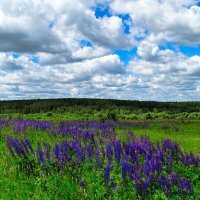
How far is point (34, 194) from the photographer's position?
7410mm

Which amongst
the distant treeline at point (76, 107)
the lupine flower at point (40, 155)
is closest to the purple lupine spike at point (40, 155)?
the lupine flower at point (40, 155)

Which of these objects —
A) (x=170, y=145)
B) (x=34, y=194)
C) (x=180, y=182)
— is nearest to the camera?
(x=180, y=182)

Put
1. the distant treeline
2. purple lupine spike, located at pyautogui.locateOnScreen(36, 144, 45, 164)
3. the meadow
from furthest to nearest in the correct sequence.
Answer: the distant treeline, purple lupine spike, located at pyautogui.locateOnScreen(36, 144, 45, 164), the meadow

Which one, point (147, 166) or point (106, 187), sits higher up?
point (147, 166)

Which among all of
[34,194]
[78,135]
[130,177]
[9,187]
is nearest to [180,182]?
[130,177]

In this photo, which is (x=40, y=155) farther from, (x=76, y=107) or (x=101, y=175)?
(x=76, y=107)

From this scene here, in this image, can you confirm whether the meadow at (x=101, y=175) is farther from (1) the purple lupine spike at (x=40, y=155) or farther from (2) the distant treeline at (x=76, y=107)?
(2) the distant treeline at (x=76, y=107)

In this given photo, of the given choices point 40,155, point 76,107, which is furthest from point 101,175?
point 76,107

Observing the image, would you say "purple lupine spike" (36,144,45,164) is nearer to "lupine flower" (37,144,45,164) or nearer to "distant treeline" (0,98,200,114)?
"lupine flower" (37,144,45,164)

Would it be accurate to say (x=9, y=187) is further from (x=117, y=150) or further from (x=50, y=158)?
(x=117, y=150)

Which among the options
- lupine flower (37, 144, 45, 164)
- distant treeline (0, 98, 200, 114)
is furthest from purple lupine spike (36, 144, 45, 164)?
distant treeline (0, 98, 200, 114)

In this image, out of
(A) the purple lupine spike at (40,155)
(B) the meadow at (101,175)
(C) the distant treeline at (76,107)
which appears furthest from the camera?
(C) the distant treeline at (76,107)

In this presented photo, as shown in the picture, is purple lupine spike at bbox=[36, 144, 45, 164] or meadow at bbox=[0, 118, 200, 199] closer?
meadow at bbox=[0, 118, 200, 199]

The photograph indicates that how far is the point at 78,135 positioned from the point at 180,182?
35.5 ft
